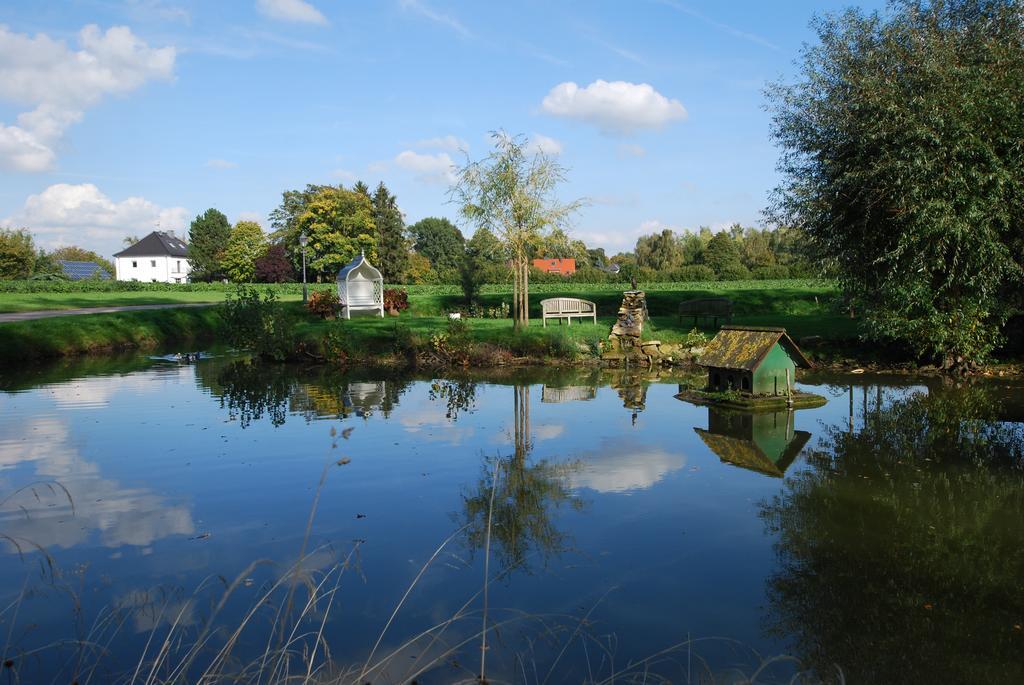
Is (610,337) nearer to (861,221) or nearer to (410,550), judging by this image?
(861,221)

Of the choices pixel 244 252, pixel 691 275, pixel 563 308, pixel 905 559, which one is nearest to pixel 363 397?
pixel 905 559

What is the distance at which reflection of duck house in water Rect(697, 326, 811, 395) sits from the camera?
1509cm

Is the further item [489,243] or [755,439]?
[489,243]

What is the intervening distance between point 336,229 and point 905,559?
72.4 meters

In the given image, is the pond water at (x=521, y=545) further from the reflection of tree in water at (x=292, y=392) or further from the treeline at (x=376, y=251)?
the treeline at (x=376, y=251)

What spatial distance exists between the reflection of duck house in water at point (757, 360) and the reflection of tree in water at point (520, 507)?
228 inches

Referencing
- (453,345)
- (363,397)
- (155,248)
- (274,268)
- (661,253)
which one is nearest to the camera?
(363,397)

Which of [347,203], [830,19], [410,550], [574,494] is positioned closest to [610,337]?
[830,19]

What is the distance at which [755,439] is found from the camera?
12531mm

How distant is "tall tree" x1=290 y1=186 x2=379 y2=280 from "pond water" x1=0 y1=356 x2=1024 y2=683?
5964cm

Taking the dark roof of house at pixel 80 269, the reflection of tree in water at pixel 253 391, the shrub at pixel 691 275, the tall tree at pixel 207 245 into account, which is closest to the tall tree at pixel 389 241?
the shrub at pixel 691 275

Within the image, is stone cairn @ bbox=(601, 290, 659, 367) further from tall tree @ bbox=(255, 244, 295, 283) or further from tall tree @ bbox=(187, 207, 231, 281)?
tall tree @ bbox=(187, 207, 231, 281)

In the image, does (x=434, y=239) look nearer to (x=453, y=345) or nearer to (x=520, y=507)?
(x=453, y=345)

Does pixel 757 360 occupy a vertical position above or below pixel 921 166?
below
